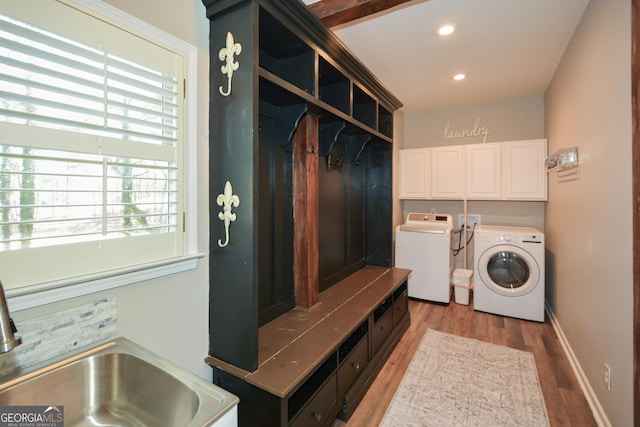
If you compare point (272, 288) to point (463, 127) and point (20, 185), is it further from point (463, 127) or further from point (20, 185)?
point (463, 127)

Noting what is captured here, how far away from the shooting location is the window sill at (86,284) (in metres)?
0.93

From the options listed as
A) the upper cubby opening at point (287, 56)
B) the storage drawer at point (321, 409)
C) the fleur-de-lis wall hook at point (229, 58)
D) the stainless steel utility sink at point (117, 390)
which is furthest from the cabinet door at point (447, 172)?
the stainless steel utility sink at point (117, 390)

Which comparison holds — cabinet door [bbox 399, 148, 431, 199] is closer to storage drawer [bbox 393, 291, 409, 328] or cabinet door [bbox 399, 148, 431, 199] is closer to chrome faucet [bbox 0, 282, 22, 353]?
storage drawer [bbox 393, 291, 409, 328]

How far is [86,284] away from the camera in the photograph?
107 centimetres

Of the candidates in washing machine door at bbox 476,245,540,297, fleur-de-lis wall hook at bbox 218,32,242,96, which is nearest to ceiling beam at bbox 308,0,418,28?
fleur-de-lis wall hook at bbox 218,32,242,96

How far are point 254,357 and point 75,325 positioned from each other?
2.33 ft

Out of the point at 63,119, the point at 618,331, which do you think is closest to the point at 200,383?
the point at 63,119

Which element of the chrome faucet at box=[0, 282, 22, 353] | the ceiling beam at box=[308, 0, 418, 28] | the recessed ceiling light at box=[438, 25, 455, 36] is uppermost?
the recessed ceiling light at box=[438, 25, 455, 36]

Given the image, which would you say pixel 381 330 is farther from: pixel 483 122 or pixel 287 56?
pixel 483 122

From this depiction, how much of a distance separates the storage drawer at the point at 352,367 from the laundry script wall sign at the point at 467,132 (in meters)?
3.50

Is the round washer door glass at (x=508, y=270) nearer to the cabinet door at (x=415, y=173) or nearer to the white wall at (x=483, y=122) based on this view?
the cabinet door at (x=415, y=173)

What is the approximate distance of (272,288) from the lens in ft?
6.41

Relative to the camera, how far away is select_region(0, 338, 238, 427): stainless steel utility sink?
895 millimetres

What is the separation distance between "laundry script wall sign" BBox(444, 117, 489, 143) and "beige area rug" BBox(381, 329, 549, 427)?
114 inches
